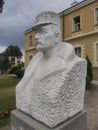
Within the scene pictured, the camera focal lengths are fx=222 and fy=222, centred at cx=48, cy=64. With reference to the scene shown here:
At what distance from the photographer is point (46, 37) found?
2.69 meters

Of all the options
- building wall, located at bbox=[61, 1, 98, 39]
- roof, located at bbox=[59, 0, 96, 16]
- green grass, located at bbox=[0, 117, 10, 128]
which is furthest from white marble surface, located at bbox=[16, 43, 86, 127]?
roof, located at bbox=[59, 0, 96, 16]

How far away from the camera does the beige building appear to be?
57.7ft

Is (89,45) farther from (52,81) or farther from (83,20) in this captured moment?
(52,81)

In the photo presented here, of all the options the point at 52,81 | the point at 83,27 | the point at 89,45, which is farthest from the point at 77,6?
the point at 52,81

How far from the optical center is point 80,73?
2.84 metres

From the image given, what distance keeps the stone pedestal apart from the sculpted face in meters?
0.91

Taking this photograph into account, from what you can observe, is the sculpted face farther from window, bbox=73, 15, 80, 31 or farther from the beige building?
window, bbox=73, 15, 80, 31

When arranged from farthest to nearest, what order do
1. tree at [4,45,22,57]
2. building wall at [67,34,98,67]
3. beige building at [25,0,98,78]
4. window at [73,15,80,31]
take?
1. tree at [4,45,22,57]
2. window at [73,15,80,31]
3. beige building at [25,0,98,78]
4. building wall at [67,34,98,67]

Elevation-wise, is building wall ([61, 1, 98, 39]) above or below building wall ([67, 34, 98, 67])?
above

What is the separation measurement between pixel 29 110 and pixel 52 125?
0.43 m

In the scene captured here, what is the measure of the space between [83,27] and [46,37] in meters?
16.9

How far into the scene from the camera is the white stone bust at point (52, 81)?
8.27 feet

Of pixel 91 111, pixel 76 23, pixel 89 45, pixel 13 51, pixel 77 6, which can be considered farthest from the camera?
pixel 13 51

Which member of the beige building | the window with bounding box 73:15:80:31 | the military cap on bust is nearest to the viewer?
the military cap on bust
